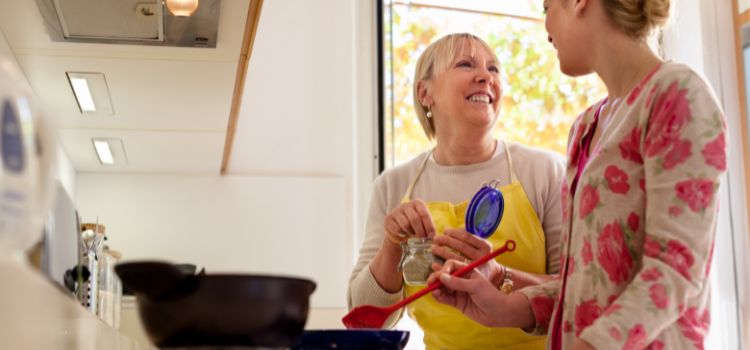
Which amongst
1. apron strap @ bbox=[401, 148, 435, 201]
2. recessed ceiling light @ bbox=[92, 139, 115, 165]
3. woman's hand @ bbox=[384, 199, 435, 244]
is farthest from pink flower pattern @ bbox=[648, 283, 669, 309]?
recessed ceiling light @ bbox=[92, 139, 115, 165]

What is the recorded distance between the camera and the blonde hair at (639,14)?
1412 mm

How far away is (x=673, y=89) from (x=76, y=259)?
33.7 inches

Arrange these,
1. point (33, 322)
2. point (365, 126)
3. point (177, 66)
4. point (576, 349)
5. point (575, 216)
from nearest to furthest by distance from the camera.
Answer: point (33, 322) → point (576, 349) → point (575, 216) → point (177, 66) → point (365, 126)

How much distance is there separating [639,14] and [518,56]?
5.71 feet

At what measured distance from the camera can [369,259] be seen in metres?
2.04

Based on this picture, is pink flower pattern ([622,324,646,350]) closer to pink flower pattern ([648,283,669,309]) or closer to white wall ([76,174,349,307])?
pink flower pattern ([648,283,669,309])

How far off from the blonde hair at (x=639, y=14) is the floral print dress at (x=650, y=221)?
0.11m

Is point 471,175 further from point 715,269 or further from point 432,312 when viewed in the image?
point 715,269

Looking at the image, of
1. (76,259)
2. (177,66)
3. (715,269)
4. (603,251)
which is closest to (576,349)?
(603,251)

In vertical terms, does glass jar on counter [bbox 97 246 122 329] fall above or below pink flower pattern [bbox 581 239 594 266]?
below

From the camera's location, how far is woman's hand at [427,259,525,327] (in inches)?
59.2

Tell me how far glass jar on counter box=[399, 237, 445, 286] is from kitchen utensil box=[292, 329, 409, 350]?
1.48ft

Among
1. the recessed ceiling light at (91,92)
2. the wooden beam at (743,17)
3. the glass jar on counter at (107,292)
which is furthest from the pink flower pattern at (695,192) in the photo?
the wooden beam at (743,17)

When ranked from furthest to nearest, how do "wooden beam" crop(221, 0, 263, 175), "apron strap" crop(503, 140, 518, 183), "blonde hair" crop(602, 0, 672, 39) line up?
"apron strap" crop(503, 140, 518, 183), "wooden beam" crop(221, 0, 263, 175), "blonde hair" crop(602, 0, 672, 39)
